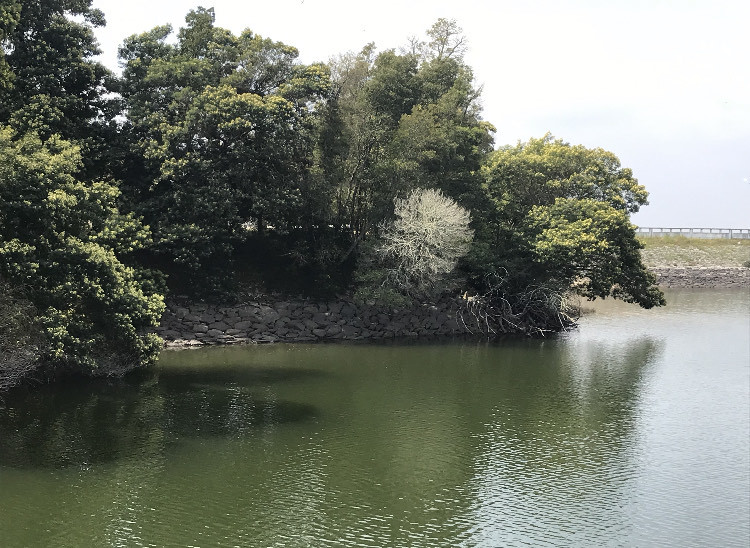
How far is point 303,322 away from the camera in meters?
32.2

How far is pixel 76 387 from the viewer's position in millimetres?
22344

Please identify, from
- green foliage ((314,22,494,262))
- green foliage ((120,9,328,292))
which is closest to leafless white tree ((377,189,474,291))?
green foliage ((314,22,494,262))

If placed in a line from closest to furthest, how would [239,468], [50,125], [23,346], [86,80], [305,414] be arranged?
[239,468] → [23,346] → [305,414] → [50,125] → [86,80]

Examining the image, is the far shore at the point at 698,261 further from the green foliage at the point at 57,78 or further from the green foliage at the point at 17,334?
the green foliage at the point at 17,334

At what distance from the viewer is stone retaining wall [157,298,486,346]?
29.9 m

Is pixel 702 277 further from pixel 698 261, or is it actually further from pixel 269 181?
pixel 269 181

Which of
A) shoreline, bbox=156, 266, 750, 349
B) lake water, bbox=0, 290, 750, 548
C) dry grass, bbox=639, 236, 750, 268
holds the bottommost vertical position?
lake water, bbox=0, 290, 750, 548

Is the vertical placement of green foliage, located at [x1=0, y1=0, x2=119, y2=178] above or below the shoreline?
above

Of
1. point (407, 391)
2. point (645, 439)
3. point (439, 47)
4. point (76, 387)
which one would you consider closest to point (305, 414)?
point (407, 391)

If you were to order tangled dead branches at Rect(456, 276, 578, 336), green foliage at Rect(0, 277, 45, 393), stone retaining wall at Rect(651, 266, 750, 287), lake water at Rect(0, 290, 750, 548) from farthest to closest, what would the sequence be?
1. stone retaining wall at Rect(651, 266, 750, 287)
2. tangled dead branches at Rect(456, 276, 578, 336)
3. green foliage at Rect(0, 277, 45, 393)
4. lake water at Rect(0, 290, 750, 548)

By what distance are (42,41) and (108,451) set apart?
16710mm

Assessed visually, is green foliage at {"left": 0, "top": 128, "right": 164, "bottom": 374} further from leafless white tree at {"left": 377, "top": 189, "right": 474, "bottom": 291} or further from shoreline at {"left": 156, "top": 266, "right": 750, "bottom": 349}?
leafless white tree at {"left": 377, "top": 189, "right": 474, "bottom": 291}

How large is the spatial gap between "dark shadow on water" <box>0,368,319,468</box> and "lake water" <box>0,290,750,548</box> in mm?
78

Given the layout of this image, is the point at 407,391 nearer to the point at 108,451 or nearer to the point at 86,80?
the point at 108,451
